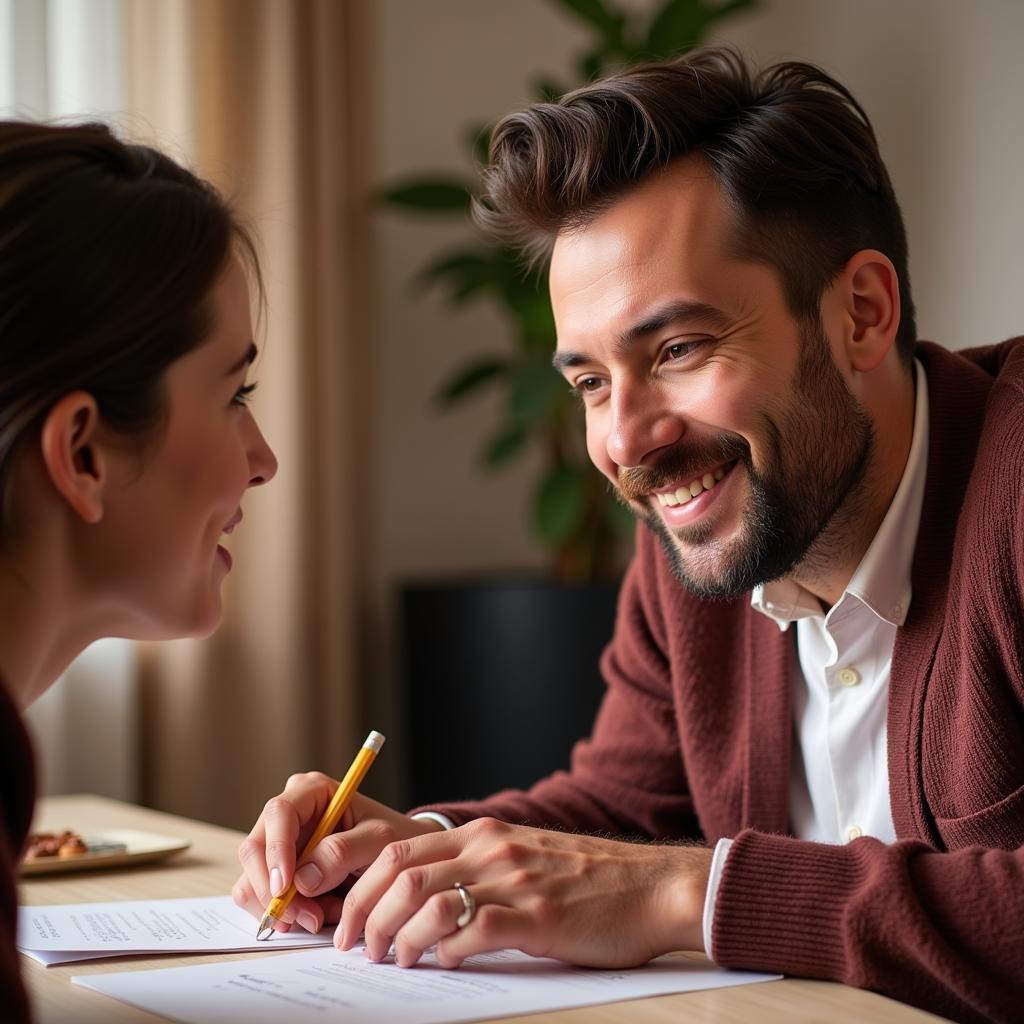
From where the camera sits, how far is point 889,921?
91cm

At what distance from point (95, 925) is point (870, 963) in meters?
0.61

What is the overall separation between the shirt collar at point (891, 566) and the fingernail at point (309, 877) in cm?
58

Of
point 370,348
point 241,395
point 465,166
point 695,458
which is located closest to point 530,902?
point 241,395

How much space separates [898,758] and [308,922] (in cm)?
57

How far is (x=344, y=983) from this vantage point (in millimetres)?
898

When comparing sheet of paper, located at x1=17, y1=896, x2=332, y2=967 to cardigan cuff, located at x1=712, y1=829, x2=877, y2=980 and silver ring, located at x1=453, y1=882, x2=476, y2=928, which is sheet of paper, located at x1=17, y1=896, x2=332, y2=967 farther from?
cardigan cuff, located at x1=712, y1=829, x2=877, y2=980

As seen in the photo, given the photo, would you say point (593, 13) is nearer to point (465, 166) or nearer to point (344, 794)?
point (465, 166)

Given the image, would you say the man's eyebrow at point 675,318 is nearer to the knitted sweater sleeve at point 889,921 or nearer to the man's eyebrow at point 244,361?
the man's eyebrow at point 244,361

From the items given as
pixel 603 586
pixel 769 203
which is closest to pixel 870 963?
pixel 769 203

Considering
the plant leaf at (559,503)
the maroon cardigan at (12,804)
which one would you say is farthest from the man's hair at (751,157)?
the plant leaf at (559,503)

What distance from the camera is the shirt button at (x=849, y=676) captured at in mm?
1369

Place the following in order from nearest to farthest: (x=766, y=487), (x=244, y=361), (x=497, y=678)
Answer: (x=244, y=361)
(x=766, y=487)
(x=497, y=678)

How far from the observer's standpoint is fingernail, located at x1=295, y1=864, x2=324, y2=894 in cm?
108

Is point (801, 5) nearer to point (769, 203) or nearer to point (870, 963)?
point (769, 203)
